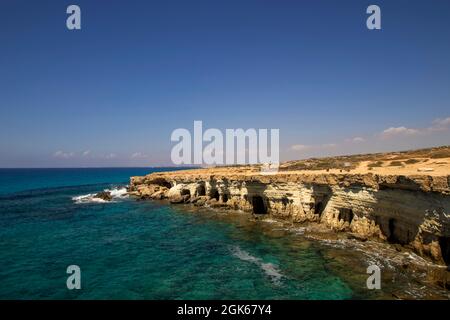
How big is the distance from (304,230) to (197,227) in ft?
39.4

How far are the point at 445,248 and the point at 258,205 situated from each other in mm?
24830

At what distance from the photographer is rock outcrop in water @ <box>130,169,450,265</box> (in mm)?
20234

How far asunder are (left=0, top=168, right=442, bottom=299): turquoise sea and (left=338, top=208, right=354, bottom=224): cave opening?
5.20 meters

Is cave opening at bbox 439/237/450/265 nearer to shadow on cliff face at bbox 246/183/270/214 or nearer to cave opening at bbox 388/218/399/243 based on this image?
cave opening at bbox 388/218/399/243

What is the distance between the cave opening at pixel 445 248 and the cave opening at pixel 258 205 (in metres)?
23.1

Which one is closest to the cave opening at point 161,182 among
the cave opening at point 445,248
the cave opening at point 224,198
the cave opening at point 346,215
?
the cave opening at point 224,198

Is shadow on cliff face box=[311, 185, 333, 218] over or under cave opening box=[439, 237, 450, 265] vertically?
over

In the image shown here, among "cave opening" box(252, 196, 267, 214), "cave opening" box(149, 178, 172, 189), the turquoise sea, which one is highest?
"cave opening" box(149, 178, 172, 189)

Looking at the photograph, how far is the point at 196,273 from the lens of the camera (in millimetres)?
20812

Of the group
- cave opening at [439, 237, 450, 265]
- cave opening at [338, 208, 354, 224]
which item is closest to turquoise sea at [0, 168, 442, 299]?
cave opening at [338, 208, 354, 224]

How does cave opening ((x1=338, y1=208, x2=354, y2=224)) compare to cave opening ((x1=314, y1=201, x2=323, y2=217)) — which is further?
cave opening ((x1=314, y1=201, x2=323, y2=217))

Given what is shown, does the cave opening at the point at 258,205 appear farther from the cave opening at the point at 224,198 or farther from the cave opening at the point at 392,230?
the cave opening at the point at 392,230

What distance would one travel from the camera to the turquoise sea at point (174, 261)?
58.9 ft
